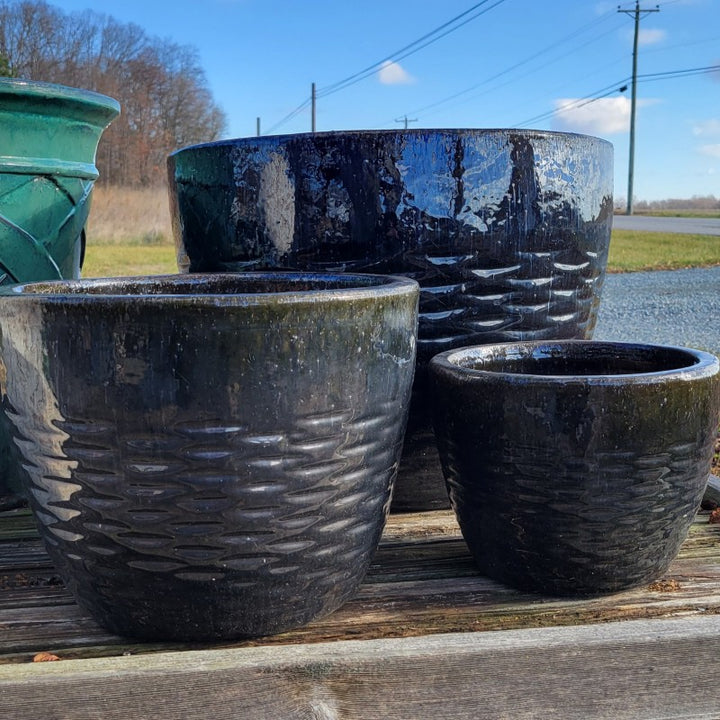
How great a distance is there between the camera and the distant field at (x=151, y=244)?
11945 millimetres

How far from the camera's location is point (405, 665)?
1169mm

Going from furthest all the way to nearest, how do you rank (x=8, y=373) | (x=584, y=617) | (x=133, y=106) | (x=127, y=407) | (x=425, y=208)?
(x=133, y=106) < (x=425, y=208) < (x=584, y=617) < (x=8, y=373) < (x=127, y=407)

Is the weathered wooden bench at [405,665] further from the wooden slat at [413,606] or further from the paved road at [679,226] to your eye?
the paved road at [679,226]

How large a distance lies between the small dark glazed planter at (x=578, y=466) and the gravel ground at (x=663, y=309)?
365 centimetres

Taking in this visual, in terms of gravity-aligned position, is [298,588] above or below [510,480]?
below

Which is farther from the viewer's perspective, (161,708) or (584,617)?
(584,617)

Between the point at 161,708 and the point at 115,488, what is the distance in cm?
31

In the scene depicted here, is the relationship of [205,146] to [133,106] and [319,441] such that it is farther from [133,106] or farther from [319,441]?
[133,106]

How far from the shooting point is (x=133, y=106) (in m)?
28.5

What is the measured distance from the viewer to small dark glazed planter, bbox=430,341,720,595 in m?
1.30

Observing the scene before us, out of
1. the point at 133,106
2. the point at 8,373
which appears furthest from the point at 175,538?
the point at 133,106

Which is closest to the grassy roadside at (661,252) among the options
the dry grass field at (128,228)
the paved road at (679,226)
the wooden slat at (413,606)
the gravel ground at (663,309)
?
the gravel ground at (663,309)

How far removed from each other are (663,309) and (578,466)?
6.91 metres

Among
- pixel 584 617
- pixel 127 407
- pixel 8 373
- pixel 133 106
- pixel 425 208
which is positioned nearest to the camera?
pixel 127 407
